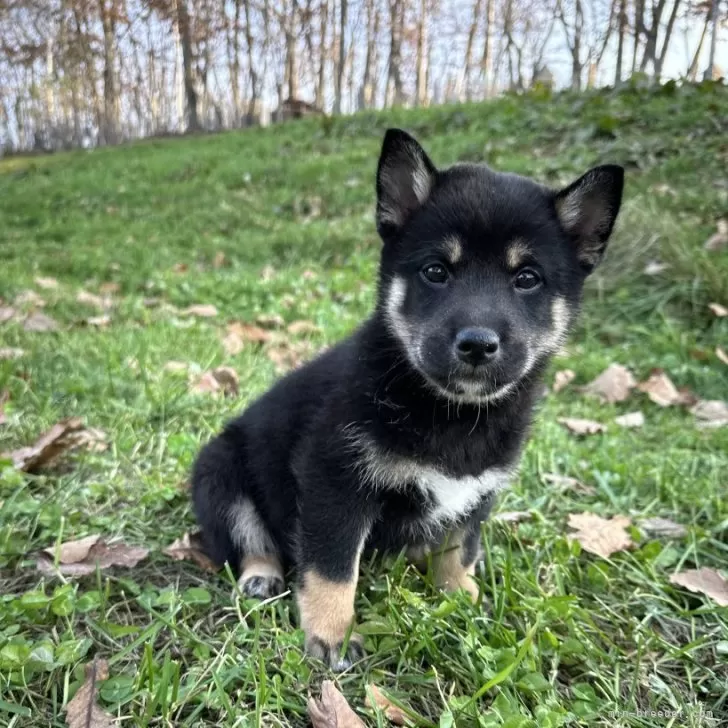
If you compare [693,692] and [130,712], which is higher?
[130,712]

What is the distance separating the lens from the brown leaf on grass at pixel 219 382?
421 centimetres

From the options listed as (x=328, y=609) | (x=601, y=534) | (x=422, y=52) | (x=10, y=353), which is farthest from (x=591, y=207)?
(x=422, y=52)

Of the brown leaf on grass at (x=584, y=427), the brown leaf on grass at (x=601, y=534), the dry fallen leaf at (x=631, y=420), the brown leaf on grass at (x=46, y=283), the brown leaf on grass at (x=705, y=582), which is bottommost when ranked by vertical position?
the brown leaf on grass at (x=46, y=283)

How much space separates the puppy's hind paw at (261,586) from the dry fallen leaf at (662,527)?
1690 millimetres

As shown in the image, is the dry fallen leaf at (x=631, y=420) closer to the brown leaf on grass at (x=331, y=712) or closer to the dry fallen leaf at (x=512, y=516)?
the dry fallen leaf at (x=512, y=516)

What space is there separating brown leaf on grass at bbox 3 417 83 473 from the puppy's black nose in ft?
6.53

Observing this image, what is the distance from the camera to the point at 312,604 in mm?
2203

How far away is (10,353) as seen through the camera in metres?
4.37

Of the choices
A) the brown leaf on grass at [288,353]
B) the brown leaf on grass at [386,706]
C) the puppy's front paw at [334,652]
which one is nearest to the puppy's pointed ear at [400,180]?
the puppy's front paw at [334,652]

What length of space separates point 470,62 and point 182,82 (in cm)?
1968

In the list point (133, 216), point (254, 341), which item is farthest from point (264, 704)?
point (133, 216)

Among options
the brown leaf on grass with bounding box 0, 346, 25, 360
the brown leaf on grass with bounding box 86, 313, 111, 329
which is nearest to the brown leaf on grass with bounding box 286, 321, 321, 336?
the brown leaf on grass with bounding box 86, 313, 111, 329

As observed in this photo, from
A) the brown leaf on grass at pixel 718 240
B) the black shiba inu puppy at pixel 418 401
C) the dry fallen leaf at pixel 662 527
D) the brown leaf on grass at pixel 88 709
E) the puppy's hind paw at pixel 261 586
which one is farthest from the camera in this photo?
the brown leaf on grass at pixel 718 240

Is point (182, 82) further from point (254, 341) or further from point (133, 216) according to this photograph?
point (254, 341)
